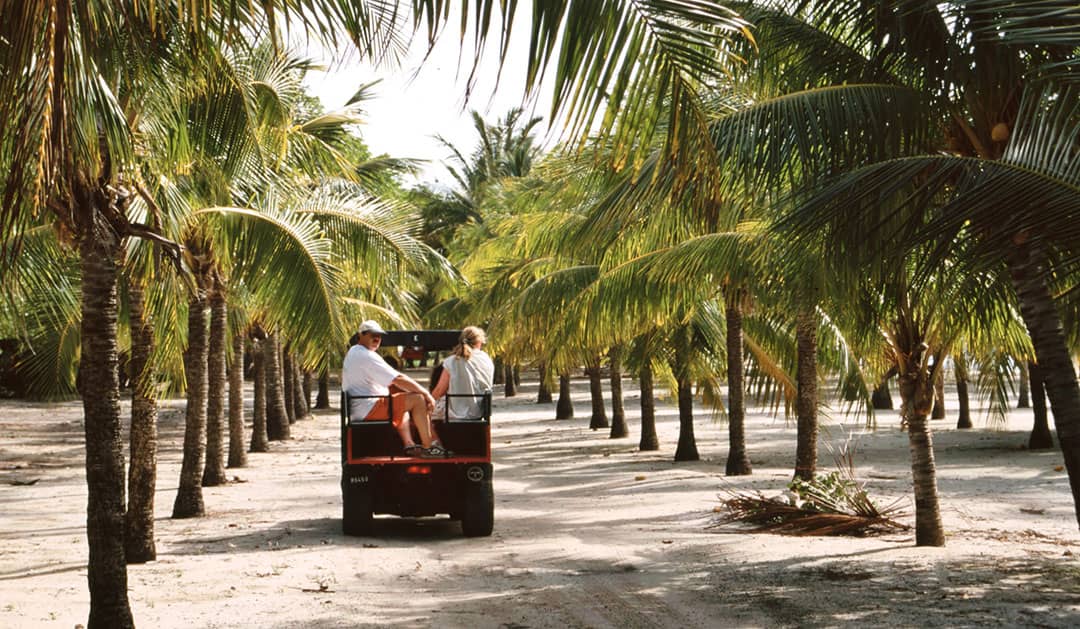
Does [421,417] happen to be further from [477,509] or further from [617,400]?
[617,400]

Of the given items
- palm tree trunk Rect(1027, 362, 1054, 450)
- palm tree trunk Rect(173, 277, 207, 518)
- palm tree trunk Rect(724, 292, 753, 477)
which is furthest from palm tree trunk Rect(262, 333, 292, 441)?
palm tree trunk Rect(1027, 362, 1054, 450)

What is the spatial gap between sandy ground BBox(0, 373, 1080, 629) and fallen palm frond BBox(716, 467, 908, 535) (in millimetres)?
348

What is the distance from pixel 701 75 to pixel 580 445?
23.7 meters

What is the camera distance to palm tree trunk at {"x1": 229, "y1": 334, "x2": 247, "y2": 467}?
21.8 metres

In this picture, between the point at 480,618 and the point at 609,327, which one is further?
the point at 609,327

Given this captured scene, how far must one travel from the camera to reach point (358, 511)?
11.8m

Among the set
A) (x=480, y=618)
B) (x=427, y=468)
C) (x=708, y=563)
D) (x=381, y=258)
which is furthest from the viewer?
(x=381, y=258)

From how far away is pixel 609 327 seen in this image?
1694 cm

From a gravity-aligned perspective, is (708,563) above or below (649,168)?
below

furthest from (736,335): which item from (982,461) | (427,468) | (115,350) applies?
(115,350)

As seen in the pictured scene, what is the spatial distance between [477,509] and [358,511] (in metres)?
1.25

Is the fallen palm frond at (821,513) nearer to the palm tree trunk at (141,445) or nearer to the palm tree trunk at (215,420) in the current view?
the palm tree trunk at (141,445)

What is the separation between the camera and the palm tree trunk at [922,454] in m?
10.7

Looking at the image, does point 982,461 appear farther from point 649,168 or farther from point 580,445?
point 649,168
